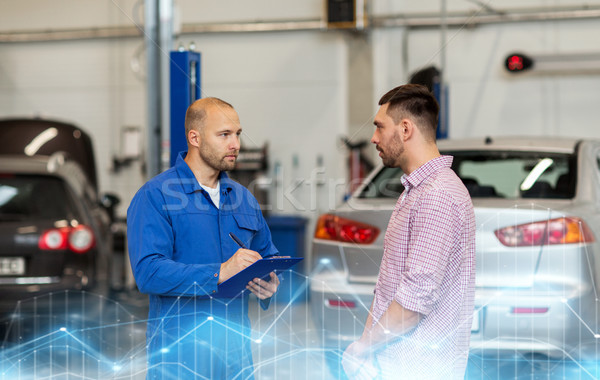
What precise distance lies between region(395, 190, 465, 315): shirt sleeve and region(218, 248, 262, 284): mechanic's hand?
1.09ft

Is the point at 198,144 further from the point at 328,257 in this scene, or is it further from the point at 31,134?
the point at 31,134

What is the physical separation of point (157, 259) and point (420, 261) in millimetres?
575

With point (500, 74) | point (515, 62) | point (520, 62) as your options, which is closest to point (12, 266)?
point (515, 62)

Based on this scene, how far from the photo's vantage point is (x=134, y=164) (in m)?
7.80

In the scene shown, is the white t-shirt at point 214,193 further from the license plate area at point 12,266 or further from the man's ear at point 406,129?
the license plate area at point 12,266

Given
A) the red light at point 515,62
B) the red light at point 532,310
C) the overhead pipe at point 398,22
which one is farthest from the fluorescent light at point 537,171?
the overhead pipe at point 398,22

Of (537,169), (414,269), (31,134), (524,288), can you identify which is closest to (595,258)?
(524,288)

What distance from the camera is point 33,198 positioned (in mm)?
3488

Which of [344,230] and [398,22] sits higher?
[398,22]

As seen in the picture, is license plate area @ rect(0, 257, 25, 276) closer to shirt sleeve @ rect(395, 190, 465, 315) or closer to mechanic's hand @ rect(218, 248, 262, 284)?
mechanic's hand @ rect(218, 248, 262, 284)

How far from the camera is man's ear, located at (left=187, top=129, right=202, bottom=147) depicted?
173 centimetres

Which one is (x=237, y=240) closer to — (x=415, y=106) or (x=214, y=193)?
(x=214, y=193)

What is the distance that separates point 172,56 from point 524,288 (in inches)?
52.5

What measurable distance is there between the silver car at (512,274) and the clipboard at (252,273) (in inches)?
21.6
